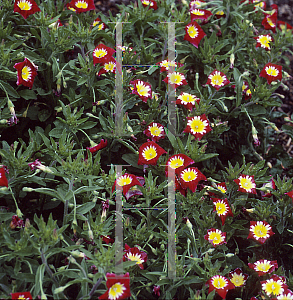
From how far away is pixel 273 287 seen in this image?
1.73 m

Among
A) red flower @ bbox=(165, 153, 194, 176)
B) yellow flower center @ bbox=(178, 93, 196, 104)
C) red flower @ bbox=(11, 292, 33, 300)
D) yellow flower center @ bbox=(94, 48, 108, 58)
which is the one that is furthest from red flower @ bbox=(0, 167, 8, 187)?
yellow flower center @ bbox=(178, 93, 196, 104)

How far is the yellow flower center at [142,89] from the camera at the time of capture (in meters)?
2.25

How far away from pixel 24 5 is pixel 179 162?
136cm

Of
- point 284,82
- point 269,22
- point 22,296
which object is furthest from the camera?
point 284,82

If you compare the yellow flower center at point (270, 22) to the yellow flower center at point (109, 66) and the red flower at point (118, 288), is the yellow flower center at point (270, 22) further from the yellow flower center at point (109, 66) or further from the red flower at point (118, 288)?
the red flower at point (118, 288)

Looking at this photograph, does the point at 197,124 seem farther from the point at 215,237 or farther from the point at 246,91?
the point at 215,237

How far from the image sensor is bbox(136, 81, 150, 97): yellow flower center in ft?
7.37

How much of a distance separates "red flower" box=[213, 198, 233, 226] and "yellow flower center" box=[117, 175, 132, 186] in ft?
1.56

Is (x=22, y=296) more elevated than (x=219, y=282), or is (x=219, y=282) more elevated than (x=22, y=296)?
(x=22, y=296)

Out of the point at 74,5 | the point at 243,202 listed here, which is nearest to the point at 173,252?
the point at 243,202

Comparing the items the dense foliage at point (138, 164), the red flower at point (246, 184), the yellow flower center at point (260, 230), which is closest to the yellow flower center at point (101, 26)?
the dense foliage at point (138, 164)

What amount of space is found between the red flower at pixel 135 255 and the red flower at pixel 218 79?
121 cm

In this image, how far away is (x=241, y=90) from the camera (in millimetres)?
2520

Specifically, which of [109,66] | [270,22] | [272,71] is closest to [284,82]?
[270,22]
